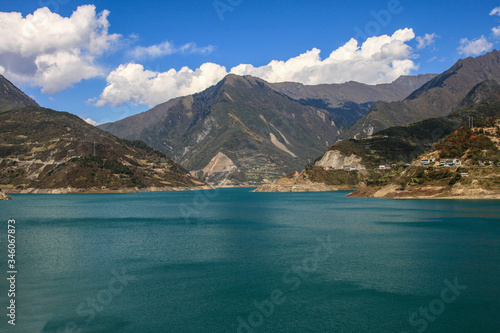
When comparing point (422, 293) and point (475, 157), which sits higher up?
point (475, 157)

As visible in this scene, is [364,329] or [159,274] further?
[159,274]

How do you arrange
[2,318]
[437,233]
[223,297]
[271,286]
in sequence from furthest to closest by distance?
[437,233], [271,286], [223,297], [2,318]

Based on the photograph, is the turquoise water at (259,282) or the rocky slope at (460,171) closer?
the turquoise water at (259,282)

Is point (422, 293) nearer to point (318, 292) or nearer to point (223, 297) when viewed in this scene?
point (318, 292)

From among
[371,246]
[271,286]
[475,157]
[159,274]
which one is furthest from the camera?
[475,157]

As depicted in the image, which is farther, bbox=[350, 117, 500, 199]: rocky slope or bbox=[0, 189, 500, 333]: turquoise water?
bbox=[350, 117, 500, 199]: rocky slope

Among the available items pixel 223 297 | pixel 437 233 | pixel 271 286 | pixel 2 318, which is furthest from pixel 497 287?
pixel 2 318

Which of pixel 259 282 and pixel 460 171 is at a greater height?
pixel 460 171
